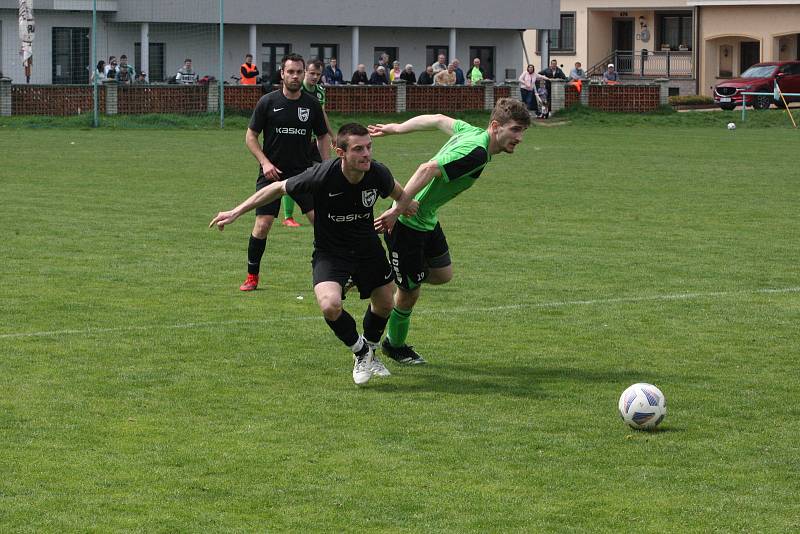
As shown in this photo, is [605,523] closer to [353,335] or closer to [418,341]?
[353,335]

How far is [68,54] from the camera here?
49281 mm

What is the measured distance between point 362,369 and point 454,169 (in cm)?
145

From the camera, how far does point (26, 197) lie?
20359 millimetres

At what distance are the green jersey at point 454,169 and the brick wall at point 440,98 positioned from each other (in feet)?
124

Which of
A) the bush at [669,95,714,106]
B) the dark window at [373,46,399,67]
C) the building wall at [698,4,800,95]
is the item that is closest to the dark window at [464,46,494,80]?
the dark window at [373,46,399,67]

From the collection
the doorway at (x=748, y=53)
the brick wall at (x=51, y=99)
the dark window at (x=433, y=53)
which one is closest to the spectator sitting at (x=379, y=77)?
the brick wall at (x=51, y=99)

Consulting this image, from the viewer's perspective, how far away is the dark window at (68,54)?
159 feet

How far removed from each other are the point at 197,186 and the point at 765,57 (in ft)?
162

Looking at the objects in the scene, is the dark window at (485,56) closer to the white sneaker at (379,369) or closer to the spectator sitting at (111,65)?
the spectator sitting at (111,65)

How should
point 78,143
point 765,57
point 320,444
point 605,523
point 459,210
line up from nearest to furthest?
1. point 605,523
2. point 320,444
3. point 459,210
4. point 78,143
5. point 765,57

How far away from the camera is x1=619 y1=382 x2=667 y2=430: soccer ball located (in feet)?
25.3

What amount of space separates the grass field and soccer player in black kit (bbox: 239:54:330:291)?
1.00 meters

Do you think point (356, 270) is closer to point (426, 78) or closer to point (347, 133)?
point (347, 133)

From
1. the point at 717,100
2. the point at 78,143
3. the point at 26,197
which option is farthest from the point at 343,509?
the point at 717,100
